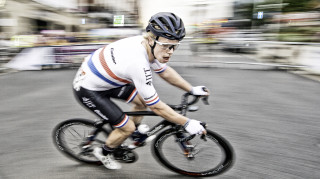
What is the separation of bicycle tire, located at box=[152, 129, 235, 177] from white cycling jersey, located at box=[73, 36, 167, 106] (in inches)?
28.7

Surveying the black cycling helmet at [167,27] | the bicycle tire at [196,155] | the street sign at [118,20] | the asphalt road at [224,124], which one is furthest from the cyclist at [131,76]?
the street sign at [118,20]

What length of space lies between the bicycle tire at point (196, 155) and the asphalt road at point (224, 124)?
0.17 m

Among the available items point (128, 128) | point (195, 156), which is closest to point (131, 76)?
point (128, 128)

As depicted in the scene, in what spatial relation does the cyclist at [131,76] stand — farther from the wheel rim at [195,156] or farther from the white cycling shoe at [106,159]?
the wheel rim at [195,156]

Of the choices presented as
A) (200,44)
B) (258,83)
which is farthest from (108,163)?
(200,44)

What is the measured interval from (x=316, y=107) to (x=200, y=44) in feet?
19.9

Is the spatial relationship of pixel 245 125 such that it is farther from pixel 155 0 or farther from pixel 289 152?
pixel 155 0

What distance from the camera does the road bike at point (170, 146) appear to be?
9.18ft

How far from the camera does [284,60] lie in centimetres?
963

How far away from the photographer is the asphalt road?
3.17 metres

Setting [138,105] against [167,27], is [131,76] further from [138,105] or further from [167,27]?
[138,105]

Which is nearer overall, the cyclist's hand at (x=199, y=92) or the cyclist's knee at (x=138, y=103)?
the cyclist's hand at (x=199, y=92)

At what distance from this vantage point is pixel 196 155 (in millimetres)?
3098

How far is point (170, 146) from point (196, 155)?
1.13 ft
